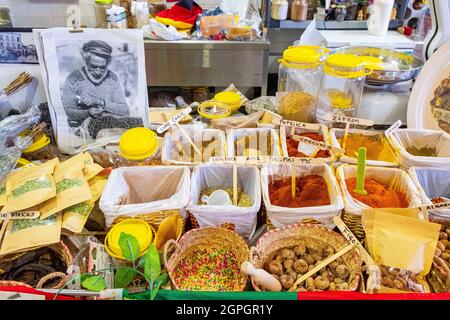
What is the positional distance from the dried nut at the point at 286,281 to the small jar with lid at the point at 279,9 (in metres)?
2.26

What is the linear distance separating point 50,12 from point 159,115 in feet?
7.75

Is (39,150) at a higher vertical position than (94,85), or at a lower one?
lower

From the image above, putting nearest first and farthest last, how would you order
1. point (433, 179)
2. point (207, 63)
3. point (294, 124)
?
1. point (433, 179)
2. point (294, 124)
3. point (207, 63)

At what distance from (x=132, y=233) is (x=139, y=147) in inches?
13.7

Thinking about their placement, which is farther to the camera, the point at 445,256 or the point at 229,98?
the point at 229,98

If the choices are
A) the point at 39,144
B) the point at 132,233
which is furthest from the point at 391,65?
the point at 39,144

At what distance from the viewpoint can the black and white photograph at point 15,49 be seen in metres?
1.73

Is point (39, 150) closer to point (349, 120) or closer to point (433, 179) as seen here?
point (349, 120)

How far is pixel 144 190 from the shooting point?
1298mm

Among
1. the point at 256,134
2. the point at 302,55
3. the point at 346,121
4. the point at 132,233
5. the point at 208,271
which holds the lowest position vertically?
the point at 208,271

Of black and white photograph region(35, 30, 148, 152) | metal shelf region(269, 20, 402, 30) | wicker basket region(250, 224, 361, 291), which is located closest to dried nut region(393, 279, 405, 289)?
wicker basket region(250, 224, 361, 291)

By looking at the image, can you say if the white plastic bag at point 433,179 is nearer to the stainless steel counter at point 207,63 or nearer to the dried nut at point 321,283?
the dried nut at point 321,283
